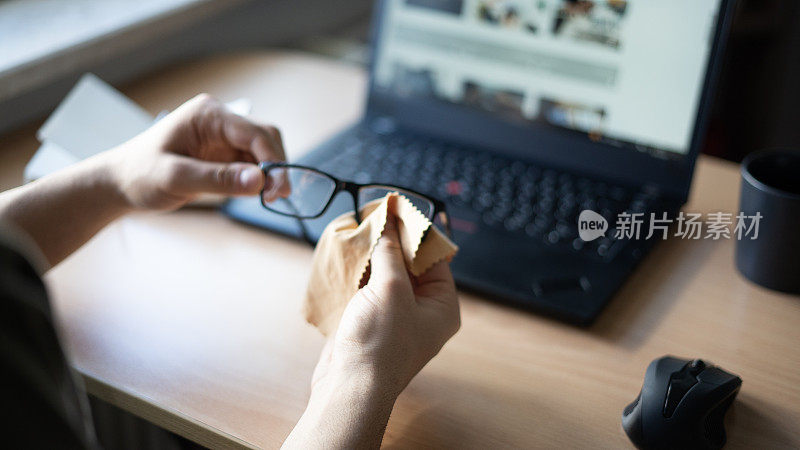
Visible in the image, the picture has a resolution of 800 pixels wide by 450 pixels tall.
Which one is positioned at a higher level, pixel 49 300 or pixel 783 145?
pixel 49 300

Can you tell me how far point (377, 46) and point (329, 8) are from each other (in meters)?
0.85

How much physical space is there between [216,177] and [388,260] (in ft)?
0.69

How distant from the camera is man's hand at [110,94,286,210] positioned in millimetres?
682

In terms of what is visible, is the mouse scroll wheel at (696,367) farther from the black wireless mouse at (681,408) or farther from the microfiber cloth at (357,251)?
the microfiber cloth at (357,251)

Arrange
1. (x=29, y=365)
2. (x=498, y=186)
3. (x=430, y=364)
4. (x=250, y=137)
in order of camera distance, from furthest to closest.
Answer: (x=498, y=186) < (x=250, y=137) < (x=430, y=364) < (x=29, y=365)

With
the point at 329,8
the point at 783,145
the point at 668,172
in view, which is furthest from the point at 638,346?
the point at 783,145

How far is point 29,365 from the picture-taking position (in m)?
0.32

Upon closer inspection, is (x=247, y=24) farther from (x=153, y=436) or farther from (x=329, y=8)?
(x=153, y=436)

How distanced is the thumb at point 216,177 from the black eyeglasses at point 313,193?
15 millimetres

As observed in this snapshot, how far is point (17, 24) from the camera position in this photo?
106 centimetres

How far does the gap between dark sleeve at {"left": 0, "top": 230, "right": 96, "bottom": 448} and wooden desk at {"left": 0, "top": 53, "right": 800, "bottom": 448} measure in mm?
227

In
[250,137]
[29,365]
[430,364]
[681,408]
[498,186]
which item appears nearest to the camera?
[29,365]

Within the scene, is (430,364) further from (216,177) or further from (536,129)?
(536,129)

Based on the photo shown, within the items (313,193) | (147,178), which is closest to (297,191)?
(313,193)
